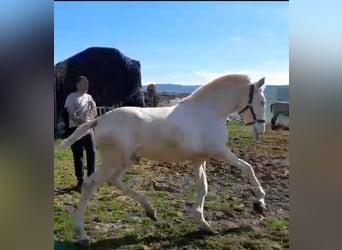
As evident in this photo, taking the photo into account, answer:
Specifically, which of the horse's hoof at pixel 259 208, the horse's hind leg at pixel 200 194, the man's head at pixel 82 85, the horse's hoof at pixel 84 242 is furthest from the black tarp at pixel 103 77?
the horse's hoof at pixel 259 208

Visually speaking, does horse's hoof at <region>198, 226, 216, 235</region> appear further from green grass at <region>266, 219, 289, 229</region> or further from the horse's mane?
the horse's mane

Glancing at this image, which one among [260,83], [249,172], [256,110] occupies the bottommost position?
[249,172]

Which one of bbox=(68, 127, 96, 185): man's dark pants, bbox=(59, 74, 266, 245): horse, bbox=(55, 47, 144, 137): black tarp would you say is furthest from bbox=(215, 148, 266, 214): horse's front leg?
bbox=(68, 127, 96, 185): man's dark pants

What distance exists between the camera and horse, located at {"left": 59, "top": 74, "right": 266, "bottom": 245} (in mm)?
1842

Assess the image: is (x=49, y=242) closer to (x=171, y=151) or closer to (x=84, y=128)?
(x=84, y=128)

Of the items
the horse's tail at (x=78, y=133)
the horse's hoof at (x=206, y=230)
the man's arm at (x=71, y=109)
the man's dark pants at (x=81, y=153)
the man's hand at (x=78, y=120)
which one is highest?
the man's arm at (x=71, y=109)

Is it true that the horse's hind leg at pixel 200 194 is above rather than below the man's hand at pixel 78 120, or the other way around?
below

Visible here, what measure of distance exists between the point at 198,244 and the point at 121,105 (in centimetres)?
63

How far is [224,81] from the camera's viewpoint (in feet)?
6.22

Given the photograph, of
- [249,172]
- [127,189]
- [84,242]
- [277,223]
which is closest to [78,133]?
[127,189]

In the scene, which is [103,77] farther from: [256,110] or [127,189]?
[256,110]

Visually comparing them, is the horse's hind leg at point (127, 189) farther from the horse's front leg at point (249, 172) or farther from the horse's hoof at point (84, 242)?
the horse's front leg at point (249, 172)

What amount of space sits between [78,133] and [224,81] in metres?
0.61

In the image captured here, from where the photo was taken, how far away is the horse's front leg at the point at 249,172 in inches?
73.5
